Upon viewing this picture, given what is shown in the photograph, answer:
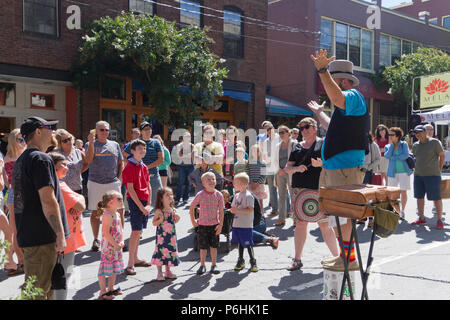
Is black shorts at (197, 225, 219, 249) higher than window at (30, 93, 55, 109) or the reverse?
the reverse

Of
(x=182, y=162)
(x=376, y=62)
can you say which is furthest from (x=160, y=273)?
(x=376, y=62)

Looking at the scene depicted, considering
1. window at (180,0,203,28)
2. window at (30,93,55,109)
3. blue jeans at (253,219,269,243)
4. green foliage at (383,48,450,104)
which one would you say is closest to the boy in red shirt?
blue jeans at (253,219,269,243)

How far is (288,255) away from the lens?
6.16m

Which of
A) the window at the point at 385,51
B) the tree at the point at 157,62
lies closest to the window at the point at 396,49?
the window at the point at 385,51

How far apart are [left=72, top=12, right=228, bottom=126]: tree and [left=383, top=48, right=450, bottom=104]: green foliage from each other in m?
13.1

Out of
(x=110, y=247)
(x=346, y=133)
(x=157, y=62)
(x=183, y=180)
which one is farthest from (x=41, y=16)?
(x=346, y=133)

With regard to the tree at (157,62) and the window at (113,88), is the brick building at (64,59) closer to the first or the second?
the window at (113,88)

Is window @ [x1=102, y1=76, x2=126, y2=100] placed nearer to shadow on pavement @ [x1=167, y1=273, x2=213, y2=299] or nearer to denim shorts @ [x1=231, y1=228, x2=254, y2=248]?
denim shorts @ [x1=231, y1=228, x2=254, y2=248]

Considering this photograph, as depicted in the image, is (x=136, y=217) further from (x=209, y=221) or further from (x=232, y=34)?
(x=232, y=34)

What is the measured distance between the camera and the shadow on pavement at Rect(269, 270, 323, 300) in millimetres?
4480

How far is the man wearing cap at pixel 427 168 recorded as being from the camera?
8.08m

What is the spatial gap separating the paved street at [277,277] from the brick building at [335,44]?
16.7 m
